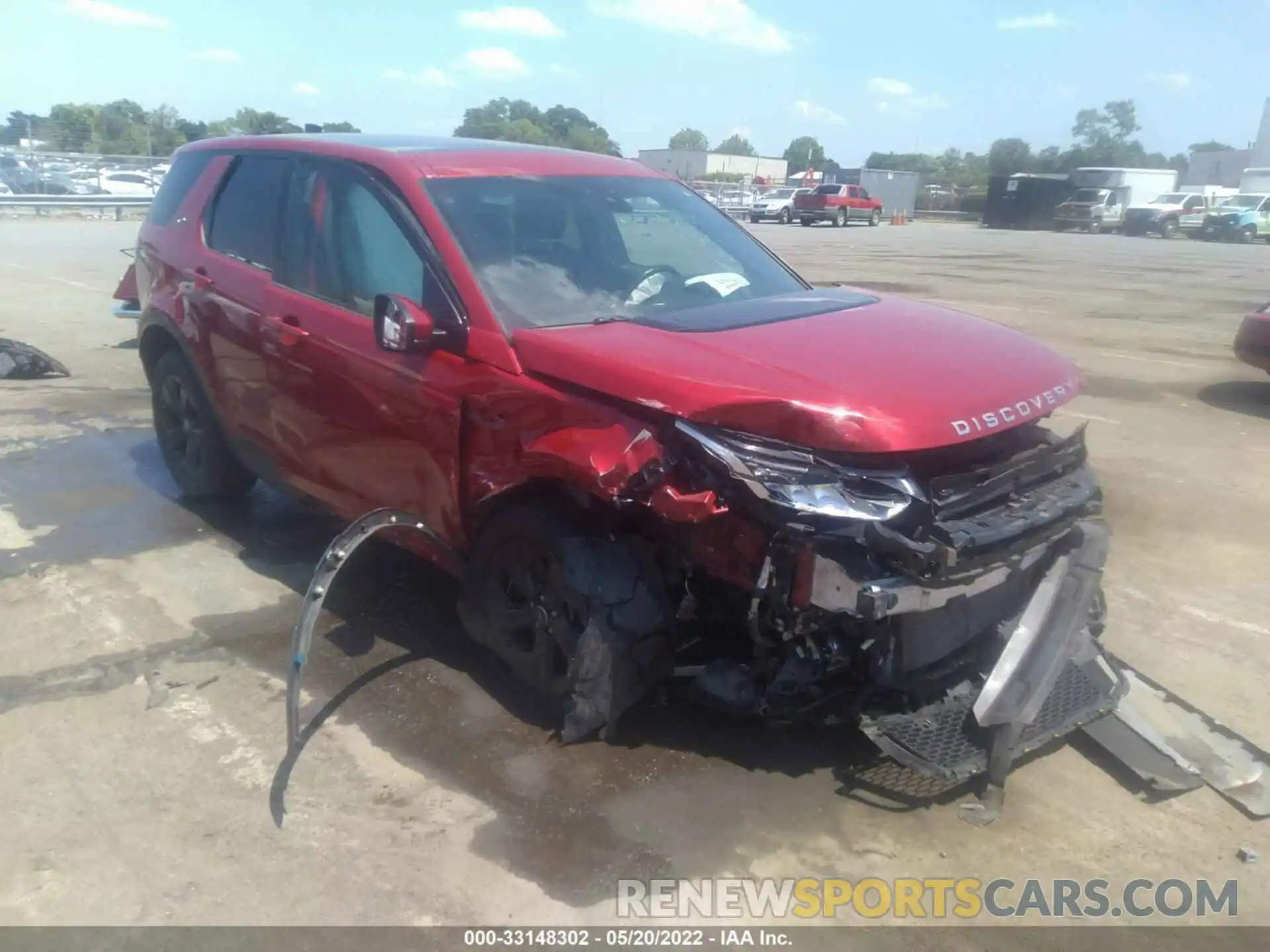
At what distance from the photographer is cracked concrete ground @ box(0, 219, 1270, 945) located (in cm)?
298

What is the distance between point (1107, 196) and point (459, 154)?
153 ft

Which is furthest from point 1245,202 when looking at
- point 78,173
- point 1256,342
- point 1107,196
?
point 78,173

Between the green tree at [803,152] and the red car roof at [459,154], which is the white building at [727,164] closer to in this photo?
the green tree at [803,152]

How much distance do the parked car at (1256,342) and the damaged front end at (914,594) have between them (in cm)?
639

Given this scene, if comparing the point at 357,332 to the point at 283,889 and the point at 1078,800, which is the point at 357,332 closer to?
the point at 283,889

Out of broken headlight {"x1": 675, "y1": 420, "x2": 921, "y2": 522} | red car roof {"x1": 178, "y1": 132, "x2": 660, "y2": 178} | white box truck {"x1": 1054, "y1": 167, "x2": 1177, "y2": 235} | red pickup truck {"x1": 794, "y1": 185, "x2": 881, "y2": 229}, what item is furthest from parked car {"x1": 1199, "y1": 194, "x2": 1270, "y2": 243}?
broken headlight {"x1": 675, "y1": 420, "x2": 921, "y2": 522}

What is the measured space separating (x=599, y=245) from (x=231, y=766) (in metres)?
2.32

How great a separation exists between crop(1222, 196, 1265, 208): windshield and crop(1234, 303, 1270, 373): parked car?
36.2 m

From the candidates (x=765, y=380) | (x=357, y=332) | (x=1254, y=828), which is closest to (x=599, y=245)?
(x=357, y=332)

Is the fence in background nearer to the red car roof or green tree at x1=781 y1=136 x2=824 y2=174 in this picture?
the red car roof

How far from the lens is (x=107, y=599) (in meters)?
4.73

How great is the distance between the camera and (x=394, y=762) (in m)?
3.52

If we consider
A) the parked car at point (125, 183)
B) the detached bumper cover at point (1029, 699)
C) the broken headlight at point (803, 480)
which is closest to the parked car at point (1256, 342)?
the detached bumper cover at point (1029, 699)

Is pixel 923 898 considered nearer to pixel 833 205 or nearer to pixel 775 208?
pixel 833 205
